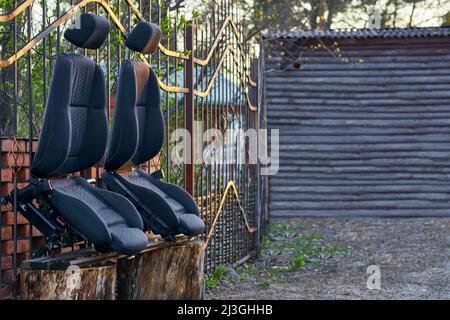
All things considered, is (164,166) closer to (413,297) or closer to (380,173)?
(413,297)

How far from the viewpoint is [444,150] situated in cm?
1522

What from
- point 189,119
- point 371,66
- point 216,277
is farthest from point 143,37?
point 371,66

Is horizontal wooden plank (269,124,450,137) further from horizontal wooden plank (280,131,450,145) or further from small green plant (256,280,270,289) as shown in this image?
small green plant (256,280,270,289)

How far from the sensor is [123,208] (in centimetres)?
475

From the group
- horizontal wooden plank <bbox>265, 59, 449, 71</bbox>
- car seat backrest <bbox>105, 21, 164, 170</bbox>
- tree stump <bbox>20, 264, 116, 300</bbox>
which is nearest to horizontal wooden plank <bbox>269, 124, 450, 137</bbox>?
horizontal wooden plank <bbox>265, 59, 449, 71</bbox>

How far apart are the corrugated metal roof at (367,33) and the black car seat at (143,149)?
899cm

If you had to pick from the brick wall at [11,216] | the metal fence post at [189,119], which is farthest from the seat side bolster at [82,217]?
the metal fence post at [189,119]

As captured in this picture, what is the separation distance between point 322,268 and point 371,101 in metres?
5.73

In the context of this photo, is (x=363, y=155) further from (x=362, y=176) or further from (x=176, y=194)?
(x=176, y=194)

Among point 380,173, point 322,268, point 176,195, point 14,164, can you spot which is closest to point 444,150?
point 380,173

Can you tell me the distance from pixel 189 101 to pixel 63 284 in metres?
3.72

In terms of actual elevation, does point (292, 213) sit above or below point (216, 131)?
below

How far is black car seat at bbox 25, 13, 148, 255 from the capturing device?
14.3 ft

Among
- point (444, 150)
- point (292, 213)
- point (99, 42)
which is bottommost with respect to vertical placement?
point (292, 213)
